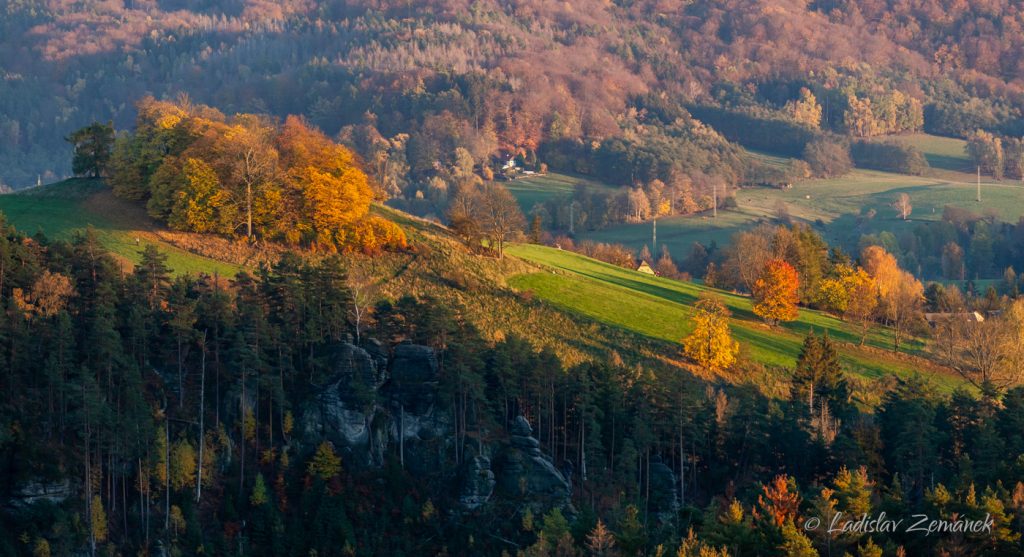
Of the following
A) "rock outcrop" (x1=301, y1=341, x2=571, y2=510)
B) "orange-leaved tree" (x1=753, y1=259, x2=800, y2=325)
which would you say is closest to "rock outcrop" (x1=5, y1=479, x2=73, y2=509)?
"rock outcrop" (x1=301, y1=341, x2=571, y2=510)

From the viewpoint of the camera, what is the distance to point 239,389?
6419 cm

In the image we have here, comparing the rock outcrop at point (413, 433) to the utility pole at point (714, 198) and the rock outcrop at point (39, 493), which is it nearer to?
the rock outcrop at point (39, 493)

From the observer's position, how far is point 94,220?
269 feet

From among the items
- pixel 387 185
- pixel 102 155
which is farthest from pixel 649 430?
pixel 387 185

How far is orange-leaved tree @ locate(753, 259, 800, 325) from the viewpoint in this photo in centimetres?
9775

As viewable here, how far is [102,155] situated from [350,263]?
25.0m

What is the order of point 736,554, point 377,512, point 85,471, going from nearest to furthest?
point 736,554 < point 85,471 < point 377,512

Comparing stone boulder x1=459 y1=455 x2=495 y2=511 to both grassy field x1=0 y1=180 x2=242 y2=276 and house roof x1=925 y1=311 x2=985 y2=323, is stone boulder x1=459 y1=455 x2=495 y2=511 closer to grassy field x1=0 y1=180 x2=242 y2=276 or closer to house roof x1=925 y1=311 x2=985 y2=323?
grassy field x1=0 y1=180 x2=242 y2=276

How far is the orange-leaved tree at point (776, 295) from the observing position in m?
97.8

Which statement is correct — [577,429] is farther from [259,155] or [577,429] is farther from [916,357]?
[916,357]

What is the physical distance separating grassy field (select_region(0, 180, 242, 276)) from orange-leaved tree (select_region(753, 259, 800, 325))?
45.4 m

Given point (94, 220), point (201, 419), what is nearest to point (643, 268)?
point (94, 220)

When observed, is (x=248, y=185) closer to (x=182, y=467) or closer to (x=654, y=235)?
(x=182, y=467)

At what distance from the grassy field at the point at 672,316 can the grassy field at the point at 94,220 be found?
83.9 ft
